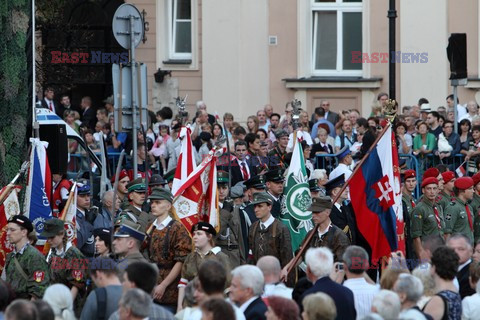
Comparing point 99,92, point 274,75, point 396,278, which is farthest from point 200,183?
point 99,92

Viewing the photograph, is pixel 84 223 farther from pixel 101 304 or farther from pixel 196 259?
pixel 101 304

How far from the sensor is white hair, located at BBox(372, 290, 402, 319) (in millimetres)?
10141

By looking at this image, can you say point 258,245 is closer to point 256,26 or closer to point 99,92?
point 256,26

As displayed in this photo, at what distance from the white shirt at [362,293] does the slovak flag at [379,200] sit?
3.32 metres

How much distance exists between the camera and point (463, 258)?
1300 cm

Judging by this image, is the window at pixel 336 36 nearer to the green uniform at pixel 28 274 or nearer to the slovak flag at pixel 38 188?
the slovak flag at pixel 38 188

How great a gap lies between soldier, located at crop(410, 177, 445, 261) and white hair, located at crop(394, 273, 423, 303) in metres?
6.41

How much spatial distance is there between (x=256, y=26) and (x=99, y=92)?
13.6 ft


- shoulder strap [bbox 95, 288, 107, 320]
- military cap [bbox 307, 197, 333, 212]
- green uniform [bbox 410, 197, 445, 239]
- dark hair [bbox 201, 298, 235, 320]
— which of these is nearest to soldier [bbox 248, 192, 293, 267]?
military cap [bbox 307, 197, 333, 212]

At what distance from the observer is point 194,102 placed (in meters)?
29.4

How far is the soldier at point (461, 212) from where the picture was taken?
1823 centimetres

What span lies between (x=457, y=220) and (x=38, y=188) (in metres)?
5.52

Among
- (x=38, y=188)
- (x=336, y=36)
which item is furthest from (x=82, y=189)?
(x=336, y=36)

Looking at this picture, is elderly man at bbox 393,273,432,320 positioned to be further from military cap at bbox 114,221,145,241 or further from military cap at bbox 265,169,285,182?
military cap at bbox 265,169,285,182
